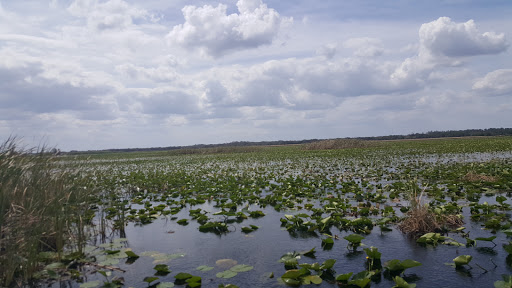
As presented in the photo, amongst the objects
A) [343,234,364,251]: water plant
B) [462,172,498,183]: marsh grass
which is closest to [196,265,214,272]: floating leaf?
[343,234,364,251]: water plant

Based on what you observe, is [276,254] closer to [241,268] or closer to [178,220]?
[241,268]

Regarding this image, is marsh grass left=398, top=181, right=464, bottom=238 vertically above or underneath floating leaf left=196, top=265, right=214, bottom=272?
above

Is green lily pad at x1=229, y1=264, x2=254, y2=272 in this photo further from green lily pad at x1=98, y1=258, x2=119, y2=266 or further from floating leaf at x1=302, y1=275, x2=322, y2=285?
green lily pad at x1=98, y1=258, x2=119, y2=266

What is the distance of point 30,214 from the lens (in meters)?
5.22

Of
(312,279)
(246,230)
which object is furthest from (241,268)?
(246,230)

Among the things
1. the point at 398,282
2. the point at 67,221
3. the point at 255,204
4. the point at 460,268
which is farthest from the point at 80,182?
the point at 460,268

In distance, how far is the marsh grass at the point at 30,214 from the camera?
509 centimetres

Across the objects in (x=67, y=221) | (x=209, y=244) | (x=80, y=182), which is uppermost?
(x=80, y=182)

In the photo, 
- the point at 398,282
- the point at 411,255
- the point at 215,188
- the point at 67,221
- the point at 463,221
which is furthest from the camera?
the point at 215,188

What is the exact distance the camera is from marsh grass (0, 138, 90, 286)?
5.09 m

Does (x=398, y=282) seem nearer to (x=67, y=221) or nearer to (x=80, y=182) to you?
(x=67, y=221)

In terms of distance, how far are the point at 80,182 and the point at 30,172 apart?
1035 mm

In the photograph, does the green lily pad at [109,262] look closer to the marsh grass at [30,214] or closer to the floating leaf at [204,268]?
the marsh grass at [30,214]

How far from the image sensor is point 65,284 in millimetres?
5305
